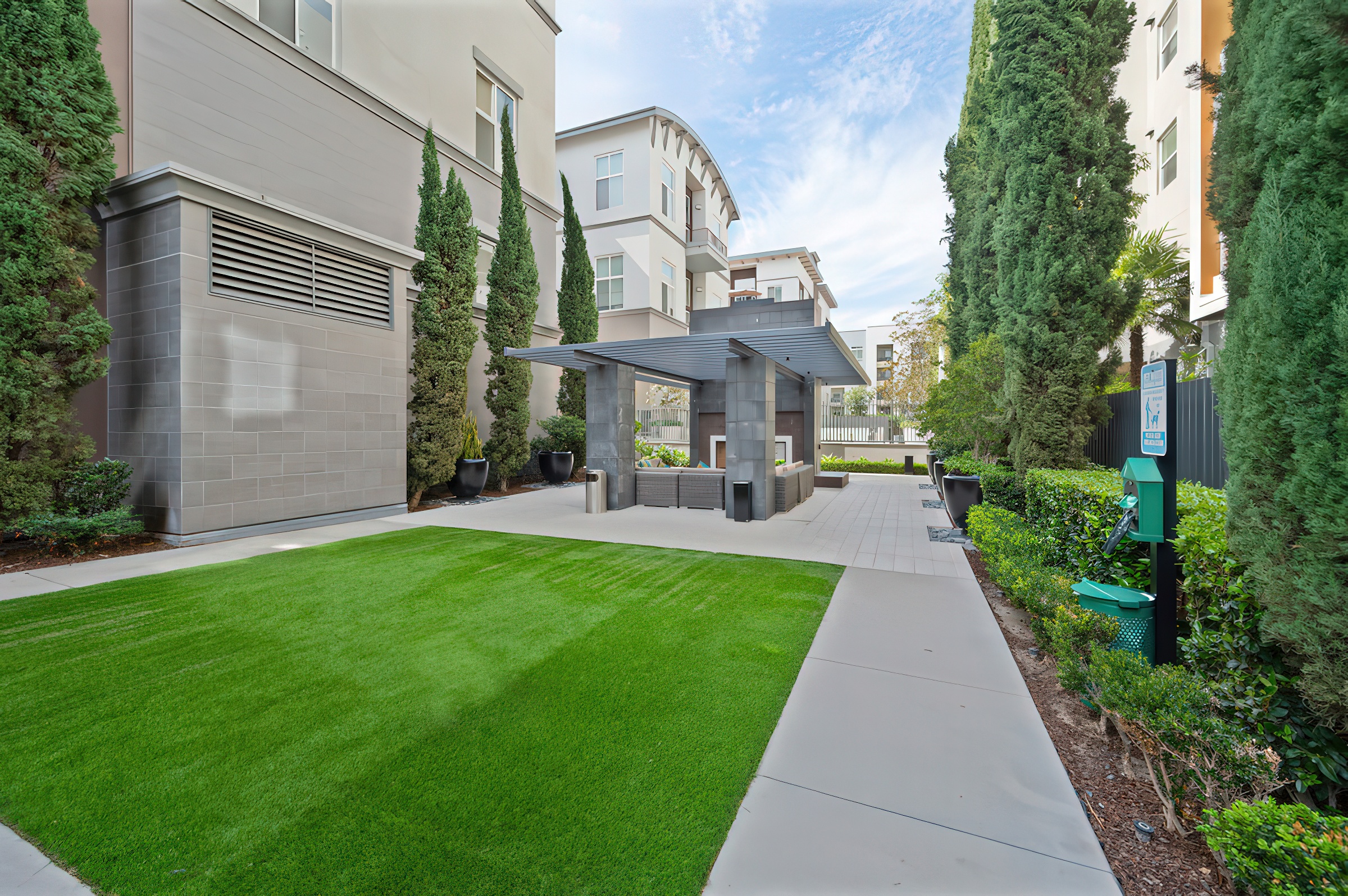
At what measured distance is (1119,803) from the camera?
92.0 inches

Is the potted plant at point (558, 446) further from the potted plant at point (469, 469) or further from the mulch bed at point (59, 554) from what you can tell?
the mulch bed at point (59, 554)

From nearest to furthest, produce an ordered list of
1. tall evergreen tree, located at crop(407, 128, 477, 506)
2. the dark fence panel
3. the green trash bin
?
the green trash bin, the dark fence panel, tall evergreen tree, located at crop(407, 128, 477, 506)


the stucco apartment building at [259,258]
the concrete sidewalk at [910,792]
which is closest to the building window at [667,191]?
the stucco apartment building at [259,258]

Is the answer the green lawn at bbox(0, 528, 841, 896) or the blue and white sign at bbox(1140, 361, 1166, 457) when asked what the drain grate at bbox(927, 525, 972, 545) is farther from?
the blue and white sign at bbox(1140, 361, 1166, 457)

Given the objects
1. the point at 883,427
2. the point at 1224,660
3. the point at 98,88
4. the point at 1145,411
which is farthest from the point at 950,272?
the point at 98,88

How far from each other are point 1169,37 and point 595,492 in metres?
17.6

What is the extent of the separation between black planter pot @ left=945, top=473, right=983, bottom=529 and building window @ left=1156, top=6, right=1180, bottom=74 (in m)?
12.0

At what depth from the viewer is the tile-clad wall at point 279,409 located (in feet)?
24.5

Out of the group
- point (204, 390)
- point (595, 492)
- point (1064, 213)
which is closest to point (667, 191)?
point (595, 492)

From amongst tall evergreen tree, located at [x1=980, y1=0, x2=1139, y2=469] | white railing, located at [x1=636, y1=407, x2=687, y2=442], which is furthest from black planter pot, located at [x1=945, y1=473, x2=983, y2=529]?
white railing, located at [x1=636, y1=407, x2=687, y2=442]

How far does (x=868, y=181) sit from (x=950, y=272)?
5.91m

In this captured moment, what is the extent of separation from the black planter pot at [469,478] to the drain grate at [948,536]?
379 inches

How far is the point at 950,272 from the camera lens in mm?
15422

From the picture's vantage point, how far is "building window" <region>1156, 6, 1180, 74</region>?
12.7 meters
